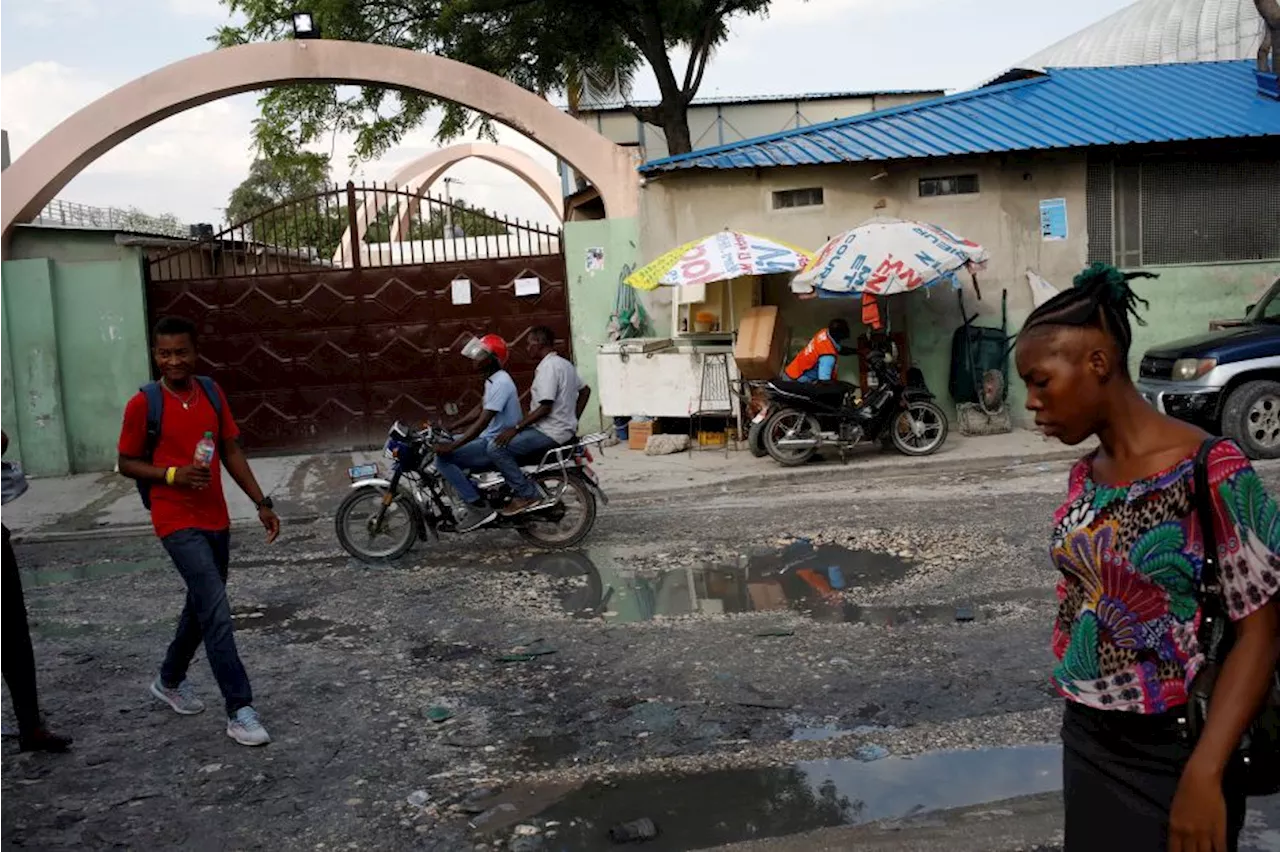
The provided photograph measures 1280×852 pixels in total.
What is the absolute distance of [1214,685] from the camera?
7.12 feet

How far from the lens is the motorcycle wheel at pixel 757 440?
12.6 meters

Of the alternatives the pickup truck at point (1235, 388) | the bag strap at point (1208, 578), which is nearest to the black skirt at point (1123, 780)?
the bag strap at point (1208, 578)

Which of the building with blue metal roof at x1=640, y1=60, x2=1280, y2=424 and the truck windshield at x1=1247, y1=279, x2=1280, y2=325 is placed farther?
the building with blue metal roof at x1=640, y1=60, x2=1280, y2=424

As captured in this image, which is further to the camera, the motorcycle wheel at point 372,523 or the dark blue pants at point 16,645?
the motorcycle wheel at point 372,523

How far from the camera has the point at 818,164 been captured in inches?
566

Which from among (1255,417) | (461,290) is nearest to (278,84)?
(461,290)

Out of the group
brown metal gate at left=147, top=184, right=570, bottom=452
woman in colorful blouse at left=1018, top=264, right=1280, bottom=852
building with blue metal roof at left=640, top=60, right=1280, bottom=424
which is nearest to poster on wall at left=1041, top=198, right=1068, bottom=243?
building with blue metal roof at left=640, top=60, right=1280, bottom=424

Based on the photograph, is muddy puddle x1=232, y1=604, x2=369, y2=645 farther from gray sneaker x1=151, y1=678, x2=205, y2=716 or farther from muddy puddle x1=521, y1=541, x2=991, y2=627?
muddy puddle x1=521, y1=541, x2=991, y2=627

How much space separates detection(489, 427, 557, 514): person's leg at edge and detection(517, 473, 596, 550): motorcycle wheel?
19 centimetres

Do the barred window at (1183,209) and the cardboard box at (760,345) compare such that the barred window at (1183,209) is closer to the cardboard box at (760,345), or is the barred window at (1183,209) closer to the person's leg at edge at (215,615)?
the cardboard box at (760,345)

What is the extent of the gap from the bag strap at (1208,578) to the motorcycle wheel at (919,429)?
34.7 ft

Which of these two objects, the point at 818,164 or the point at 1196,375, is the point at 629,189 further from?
the point at 1196,375

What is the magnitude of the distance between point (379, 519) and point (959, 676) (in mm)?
4604

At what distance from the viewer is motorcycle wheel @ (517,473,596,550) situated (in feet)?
30.2
